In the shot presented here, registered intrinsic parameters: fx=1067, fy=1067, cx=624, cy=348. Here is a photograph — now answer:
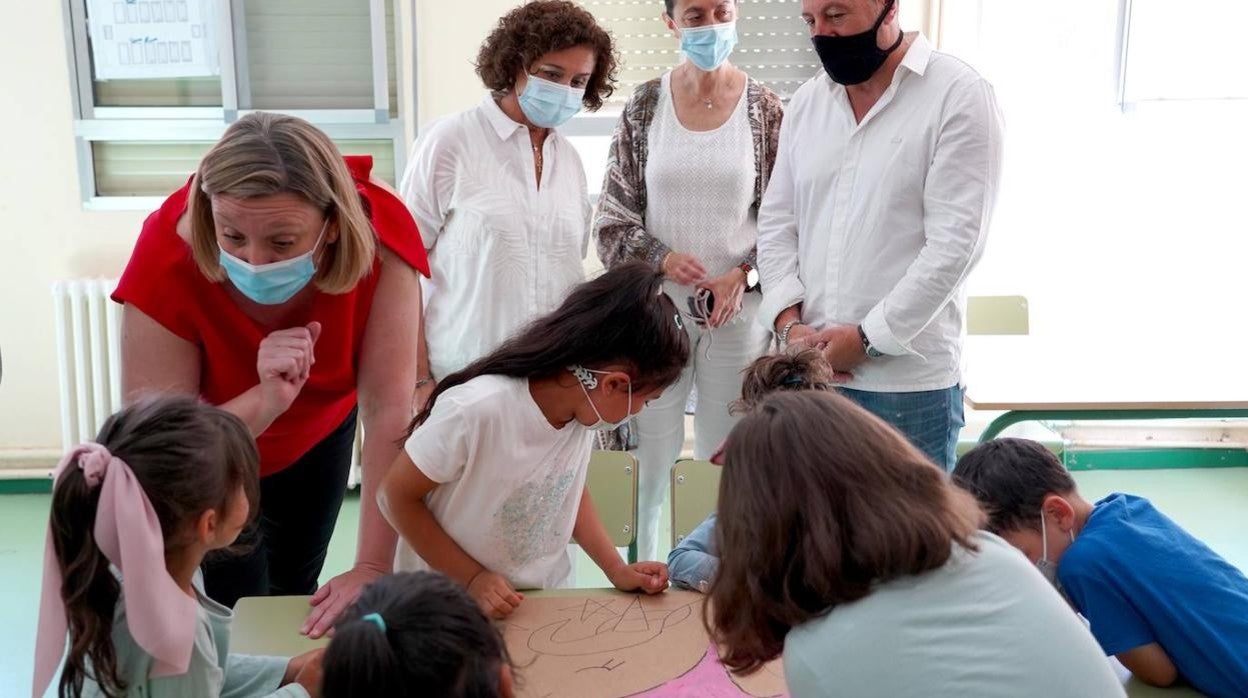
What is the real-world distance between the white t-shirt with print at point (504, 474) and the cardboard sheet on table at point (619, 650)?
5.7 inches

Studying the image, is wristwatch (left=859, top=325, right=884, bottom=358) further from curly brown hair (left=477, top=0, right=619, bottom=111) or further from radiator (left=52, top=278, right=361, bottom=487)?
radiator (left=52, top=278, right=361, bottom=487)

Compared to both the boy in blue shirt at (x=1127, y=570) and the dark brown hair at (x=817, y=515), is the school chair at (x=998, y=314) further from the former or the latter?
the dark brown hair at (x=817, y=515)

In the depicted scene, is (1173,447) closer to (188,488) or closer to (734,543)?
(734,543)

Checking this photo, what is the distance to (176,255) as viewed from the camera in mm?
1621

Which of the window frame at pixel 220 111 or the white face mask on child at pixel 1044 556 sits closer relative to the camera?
the white face mask on child at pixel 1044 556

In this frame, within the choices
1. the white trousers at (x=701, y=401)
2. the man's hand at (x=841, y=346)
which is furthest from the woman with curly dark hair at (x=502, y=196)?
the man's hand at (x=841, y=346)

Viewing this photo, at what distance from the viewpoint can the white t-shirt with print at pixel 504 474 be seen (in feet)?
5.50

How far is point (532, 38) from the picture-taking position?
2.47 m

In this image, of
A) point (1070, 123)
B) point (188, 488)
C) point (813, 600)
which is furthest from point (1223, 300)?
point (188, 488)

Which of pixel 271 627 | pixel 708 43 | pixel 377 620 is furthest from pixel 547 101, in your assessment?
pixel 377 620

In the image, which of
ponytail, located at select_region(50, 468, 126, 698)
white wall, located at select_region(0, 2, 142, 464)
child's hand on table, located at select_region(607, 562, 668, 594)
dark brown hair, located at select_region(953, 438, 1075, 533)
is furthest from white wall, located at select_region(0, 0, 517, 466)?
ponytail, located at select_region(50, 468, 126, 698)

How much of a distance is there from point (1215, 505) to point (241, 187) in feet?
12.1

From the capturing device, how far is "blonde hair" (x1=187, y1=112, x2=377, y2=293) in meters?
1.50

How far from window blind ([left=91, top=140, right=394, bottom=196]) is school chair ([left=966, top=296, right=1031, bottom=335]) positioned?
2102 mm
